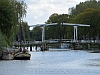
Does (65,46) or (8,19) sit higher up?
(8,19)

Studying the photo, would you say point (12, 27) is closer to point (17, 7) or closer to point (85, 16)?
point (17, 7)

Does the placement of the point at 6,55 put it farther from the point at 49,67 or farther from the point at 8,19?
the point at 49,67

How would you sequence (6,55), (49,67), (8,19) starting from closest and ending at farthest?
1. (49,67)
2. (6,55)
3. (8,19)

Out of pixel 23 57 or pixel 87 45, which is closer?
pixel 23 57

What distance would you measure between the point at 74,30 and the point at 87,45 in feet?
31.7

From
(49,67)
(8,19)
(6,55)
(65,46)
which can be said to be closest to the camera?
(49,67)

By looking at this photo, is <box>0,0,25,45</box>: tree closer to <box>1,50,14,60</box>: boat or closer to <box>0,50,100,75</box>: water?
<box>1,50,14,60</box>: boat

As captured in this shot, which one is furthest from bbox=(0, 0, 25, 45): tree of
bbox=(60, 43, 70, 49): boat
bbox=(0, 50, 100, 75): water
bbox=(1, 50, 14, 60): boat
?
bbox=(60, 43, 70, 49): boat

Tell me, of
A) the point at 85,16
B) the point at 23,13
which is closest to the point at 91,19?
the point at 85,16

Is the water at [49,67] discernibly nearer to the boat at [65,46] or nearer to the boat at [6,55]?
the boat at [6,55]

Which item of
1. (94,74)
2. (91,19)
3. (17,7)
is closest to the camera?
(94,74)

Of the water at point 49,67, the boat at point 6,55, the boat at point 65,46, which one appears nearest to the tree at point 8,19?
the boat at point 6,55

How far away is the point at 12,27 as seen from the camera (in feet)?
297

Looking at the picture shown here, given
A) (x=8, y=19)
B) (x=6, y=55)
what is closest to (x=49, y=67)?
(x=6, y=55)
